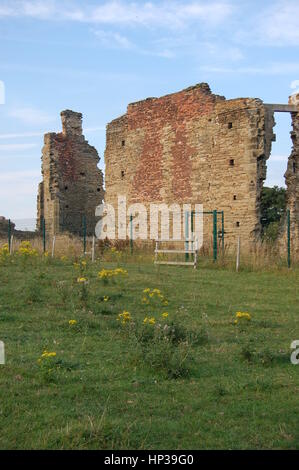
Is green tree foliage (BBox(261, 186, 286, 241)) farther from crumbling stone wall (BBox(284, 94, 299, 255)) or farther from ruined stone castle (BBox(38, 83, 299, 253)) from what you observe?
crumbling stone wall (BBox(284, 94, 299, 255))

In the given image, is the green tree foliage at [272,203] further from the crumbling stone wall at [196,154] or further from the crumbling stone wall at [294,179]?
the crumbling stone wall at [294,179]

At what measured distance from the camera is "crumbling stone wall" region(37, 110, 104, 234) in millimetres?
28312

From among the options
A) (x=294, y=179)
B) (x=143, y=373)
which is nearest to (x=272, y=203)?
(x=294, y=179)

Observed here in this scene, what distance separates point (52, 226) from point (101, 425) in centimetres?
2414

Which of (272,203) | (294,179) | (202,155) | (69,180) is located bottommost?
(294,179)

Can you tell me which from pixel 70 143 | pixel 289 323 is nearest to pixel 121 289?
pixel 289 323

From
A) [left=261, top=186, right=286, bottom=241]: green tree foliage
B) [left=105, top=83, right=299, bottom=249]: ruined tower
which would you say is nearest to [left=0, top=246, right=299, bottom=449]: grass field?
[left=105, top=83, right=299, bottom=249]: ruined tower

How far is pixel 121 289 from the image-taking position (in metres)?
11.9

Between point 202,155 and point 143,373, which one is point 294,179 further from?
point 143,373

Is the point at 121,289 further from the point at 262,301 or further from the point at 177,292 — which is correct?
the point at 262,301

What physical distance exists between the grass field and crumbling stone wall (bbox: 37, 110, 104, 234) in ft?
57.7

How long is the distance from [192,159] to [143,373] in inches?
646

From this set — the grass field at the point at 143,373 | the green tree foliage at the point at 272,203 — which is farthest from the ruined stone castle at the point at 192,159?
the green tree foliage at the point at 272,203

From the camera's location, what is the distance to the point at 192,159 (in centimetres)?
2173
